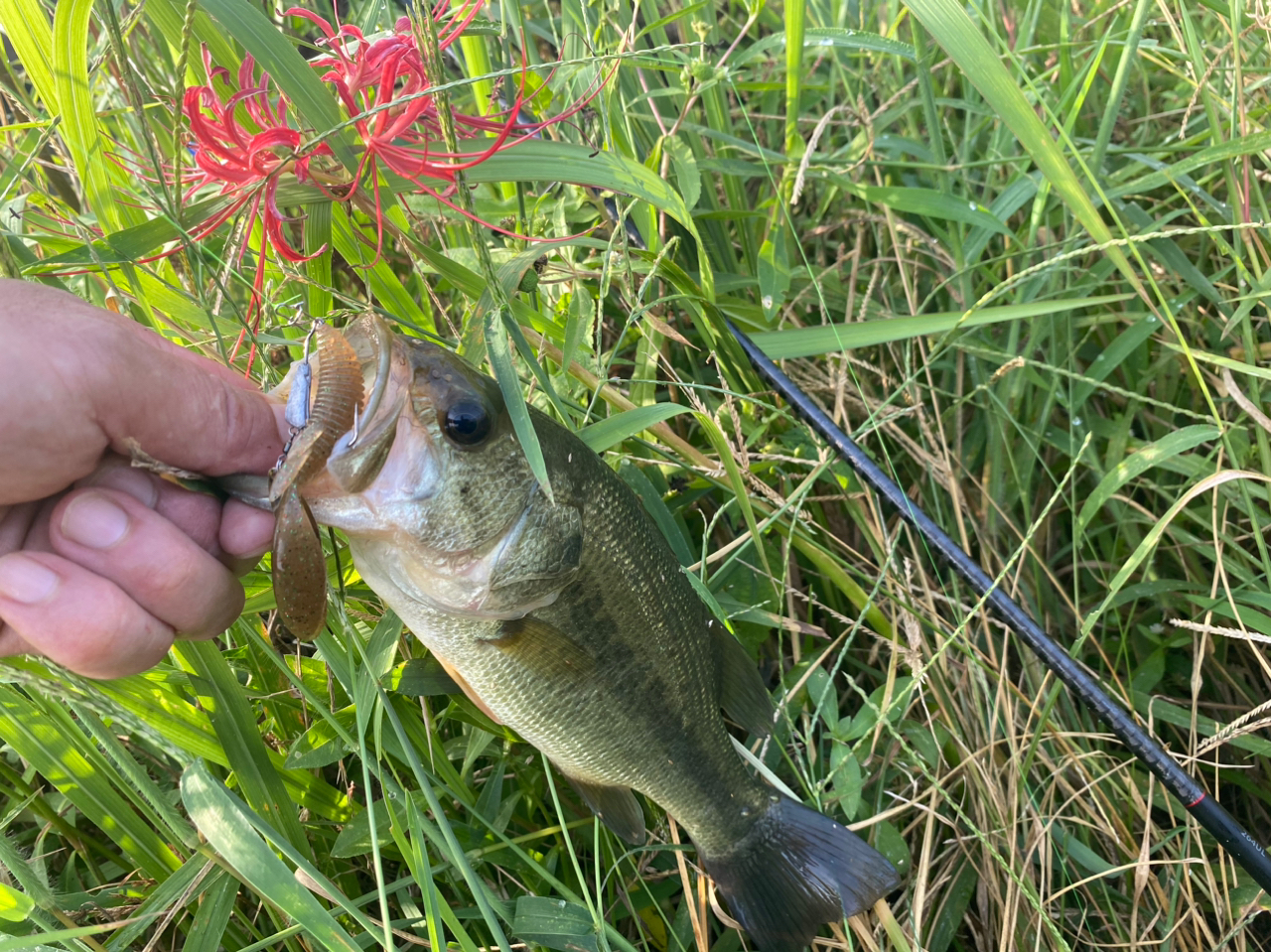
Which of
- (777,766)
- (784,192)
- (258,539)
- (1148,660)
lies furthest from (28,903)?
(1148,660)

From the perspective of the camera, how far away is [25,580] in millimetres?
1354

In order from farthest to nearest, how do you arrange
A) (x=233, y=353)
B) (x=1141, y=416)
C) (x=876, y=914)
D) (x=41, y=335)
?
(x=1141, y=416) < (x=876, y=914) < (x=233, y=353) < (x=41, y=335)

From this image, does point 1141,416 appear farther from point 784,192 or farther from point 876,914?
point 876,914

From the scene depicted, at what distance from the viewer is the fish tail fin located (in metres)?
1.97

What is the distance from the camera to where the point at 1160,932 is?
222cm

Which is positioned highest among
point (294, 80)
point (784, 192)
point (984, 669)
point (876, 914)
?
point (294, 80)

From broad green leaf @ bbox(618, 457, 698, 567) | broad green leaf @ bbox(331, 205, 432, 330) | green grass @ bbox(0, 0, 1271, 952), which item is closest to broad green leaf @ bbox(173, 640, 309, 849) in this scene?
green grass @ bbox(0, 0, 1271, 952)

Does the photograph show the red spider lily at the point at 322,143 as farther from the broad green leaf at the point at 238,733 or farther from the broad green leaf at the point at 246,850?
the broad green leaf at the point at 246,850

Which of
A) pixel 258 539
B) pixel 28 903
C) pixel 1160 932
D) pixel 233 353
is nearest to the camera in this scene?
pixel 28 903

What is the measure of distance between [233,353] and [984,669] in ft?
6.34

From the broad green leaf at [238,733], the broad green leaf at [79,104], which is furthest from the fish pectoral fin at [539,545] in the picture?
the broad green leaf at [79,104]

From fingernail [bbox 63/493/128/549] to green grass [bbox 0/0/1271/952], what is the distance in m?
0.26

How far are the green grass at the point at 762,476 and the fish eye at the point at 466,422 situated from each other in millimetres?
124

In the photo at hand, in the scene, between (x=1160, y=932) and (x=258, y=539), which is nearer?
(x=258, y=539)
